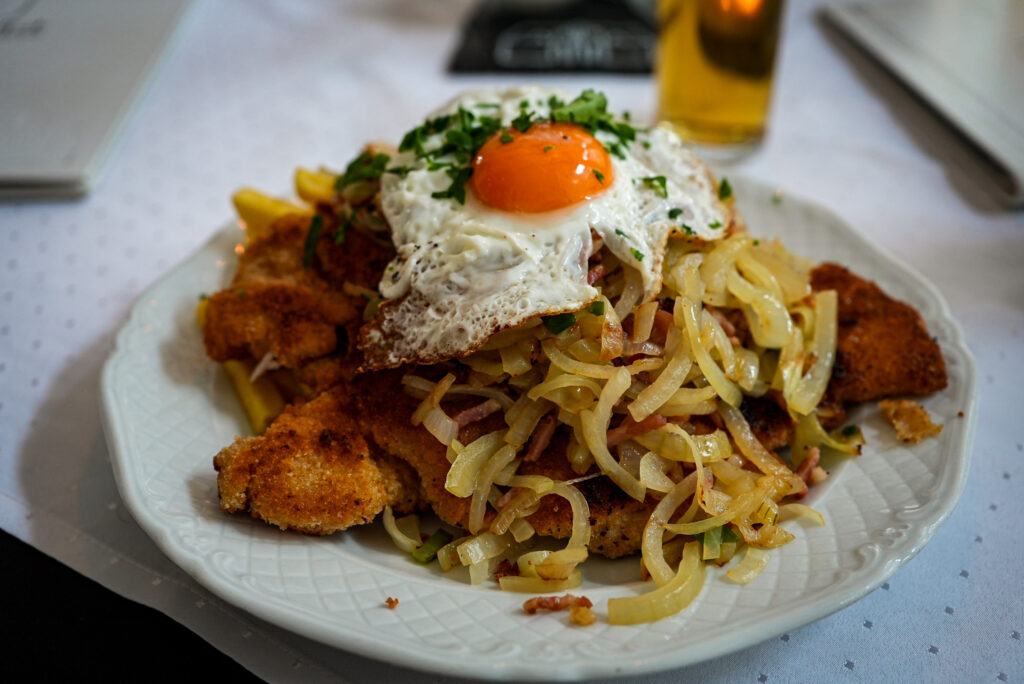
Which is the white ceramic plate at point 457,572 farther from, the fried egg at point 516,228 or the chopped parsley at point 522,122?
the chopped parsley at point 522,122

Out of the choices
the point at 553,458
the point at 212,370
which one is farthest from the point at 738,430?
the point at 212,370

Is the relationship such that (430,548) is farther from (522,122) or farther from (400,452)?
(522,122)

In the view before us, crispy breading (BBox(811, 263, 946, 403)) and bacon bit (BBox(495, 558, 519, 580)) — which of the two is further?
crispy breading (BBox(811, 263, 946, 403))

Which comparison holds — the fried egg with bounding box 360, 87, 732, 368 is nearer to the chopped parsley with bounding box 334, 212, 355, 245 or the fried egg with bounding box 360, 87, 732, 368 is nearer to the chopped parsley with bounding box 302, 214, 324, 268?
the chopped parsley with bounding box 334, 212, 355, 245

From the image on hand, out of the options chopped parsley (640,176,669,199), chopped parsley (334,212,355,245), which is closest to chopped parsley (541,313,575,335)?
chopped parsley (640,176,669,199)

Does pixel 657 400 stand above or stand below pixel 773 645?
above

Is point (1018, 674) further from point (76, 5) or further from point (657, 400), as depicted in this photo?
point (76, 5)
